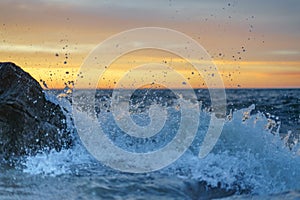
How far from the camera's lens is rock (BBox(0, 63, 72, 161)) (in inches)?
230

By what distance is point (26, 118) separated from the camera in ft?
19.6

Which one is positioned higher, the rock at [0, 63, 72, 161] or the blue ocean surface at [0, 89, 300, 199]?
the rock at [0, 63, 72, 161]

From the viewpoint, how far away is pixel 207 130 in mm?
7070

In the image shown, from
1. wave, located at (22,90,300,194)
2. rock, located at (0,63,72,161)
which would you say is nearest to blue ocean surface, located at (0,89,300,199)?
wave, located at (22,90,300,194)

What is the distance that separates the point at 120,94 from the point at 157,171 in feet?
18.4

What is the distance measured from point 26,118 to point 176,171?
226 cm

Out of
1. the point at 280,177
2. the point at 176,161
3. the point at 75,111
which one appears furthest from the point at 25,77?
the point at 280,177

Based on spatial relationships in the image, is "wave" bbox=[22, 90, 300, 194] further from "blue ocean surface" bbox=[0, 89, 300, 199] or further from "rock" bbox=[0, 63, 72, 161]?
"rock" bbox=[0, 63, 72, 161]

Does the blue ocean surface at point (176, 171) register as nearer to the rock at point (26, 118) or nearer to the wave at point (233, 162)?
the wave at point (233, 162)

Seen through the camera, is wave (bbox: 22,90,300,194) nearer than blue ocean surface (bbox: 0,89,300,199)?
No

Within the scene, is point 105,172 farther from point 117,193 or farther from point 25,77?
point 25,77

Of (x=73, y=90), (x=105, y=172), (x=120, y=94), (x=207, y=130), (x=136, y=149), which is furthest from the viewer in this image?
(x=120, y=94)

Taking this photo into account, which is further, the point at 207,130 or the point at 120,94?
the point at 120,94

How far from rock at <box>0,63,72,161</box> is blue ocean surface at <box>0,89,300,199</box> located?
23 centimetres
